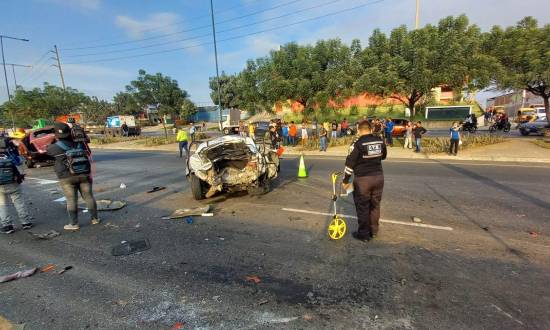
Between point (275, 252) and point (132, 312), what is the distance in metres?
1.92

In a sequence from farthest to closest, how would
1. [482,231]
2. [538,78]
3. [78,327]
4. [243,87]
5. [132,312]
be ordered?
[243,87], [538,78], [482,231], [132,312], [78,327]

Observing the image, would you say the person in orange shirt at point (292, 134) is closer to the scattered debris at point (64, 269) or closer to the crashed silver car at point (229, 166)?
the crashed silver car at point (229, 166)

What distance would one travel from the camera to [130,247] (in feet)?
15.1

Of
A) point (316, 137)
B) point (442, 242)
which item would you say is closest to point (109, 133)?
point (316, 137)

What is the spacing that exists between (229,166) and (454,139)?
1086 centimetres

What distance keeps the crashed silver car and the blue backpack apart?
2.14 metres

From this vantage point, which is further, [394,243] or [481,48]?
[481,48]

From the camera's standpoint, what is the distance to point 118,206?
684 centimetres

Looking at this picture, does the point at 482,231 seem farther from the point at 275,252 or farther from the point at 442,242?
the point at 275,252

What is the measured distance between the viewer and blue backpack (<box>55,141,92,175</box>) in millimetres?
5156

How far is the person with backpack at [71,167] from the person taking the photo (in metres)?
5.18

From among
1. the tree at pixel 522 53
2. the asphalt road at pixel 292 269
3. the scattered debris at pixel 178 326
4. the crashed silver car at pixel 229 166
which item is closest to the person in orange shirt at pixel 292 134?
the tree at pixel 522 53

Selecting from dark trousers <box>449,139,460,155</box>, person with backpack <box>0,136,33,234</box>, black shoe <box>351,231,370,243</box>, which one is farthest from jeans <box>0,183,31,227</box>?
dark trousers <box>449,139,460,155</box>

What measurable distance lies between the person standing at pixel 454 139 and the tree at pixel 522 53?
13.4 ft
